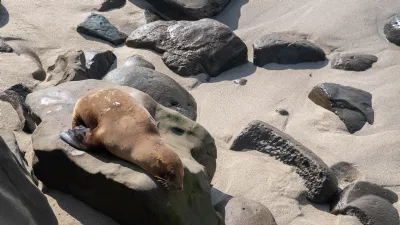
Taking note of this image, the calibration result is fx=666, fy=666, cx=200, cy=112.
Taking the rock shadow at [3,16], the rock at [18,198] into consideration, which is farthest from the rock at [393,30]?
the rock at [18,198]

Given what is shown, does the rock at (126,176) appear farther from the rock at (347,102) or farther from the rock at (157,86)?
the rock at (347,102)

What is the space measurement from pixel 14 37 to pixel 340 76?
132 inches

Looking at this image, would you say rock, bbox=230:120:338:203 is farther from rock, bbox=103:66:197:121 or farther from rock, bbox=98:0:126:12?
rock, bbox=98:0:126:12

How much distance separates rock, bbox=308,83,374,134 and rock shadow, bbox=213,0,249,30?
5.83 ft

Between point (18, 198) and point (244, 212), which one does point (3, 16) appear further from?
point (18, 198)

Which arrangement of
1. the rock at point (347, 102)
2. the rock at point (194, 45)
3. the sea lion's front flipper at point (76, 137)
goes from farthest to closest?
the rock at point (194, 45) → the rock at point (347, 102) → the sea lion's front flipper at point (76, 137)

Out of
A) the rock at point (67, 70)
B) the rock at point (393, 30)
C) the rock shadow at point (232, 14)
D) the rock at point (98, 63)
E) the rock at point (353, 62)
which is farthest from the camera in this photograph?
the rock shadow at point (232, 14)

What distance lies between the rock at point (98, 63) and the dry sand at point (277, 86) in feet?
0.71

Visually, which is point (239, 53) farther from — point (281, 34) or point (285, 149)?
point (285, 149)

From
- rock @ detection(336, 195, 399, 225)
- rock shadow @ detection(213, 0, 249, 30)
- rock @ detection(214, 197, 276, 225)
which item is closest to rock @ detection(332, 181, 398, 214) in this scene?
rock @ detection(336, 195, 399, 225)

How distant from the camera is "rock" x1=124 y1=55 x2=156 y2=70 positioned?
20.8ft

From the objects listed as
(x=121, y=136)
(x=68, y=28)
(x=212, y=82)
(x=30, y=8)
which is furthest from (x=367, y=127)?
(x=30, y=8)

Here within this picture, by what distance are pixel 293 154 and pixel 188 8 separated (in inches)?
118

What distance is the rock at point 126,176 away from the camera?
360 centimetres
